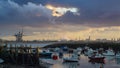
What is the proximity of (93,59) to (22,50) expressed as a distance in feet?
90.7

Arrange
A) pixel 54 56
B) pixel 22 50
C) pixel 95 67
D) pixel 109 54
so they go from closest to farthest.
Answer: pixel 22 50 < pixel 95 67 < pixel 54 56 < pixel 109 54

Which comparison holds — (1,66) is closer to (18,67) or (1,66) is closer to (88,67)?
(18,67)

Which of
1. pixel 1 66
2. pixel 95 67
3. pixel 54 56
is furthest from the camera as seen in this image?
pixel 54 56

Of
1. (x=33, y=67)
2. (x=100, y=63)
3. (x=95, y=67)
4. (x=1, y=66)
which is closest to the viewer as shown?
(x=1, y=66)

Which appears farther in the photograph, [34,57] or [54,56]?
[54,56]

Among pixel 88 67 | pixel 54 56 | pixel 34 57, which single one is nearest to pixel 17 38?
pixel 54 56

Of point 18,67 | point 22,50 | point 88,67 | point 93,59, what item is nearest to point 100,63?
point 93,59

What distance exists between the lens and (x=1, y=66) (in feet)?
→ 171

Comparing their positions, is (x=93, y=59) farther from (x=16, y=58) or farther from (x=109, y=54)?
(x=16, y=58)

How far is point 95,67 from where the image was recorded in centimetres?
7044

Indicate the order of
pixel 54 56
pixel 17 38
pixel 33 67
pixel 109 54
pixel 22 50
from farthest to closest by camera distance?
pixel 17 38
pixel 109 54
pixel 54 56
pixel 22 50
pixel 33 67

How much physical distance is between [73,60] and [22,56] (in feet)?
88.3

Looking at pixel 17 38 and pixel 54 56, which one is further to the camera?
pixel 17 38

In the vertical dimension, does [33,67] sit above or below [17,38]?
below
